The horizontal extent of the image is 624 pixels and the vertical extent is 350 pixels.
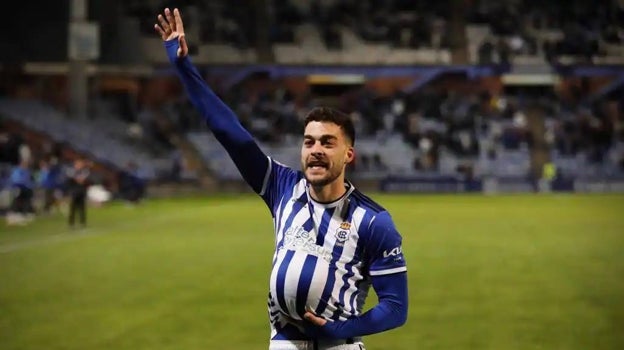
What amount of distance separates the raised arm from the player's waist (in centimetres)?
92

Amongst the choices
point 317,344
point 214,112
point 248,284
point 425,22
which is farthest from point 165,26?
point 425,22

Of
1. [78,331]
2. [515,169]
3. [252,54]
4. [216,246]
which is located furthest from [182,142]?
[78,331]

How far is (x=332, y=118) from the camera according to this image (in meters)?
4.61

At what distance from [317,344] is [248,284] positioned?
10671mm

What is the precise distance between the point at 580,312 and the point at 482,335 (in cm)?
231

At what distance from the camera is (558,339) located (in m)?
10.7

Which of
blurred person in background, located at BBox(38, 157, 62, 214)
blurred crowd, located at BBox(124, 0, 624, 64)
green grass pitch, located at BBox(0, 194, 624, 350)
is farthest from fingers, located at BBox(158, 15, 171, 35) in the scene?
blurred crowd, located at BBox(124, 0, 624, 64)

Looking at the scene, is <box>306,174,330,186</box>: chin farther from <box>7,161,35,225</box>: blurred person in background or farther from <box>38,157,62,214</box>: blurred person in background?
<box>38,157,62,214</box>: blurred person in background

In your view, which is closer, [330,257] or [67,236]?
[330,257]

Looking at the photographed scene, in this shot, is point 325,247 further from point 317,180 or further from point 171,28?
point 171,28

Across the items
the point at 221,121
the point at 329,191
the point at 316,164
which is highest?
the point at 221,121

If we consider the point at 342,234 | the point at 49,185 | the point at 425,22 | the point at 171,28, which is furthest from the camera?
the point at 425,22

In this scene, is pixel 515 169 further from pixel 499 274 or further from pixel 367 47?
pixel 499 274

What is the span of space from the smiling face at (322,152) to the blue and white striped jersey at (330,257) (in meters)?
0.24
